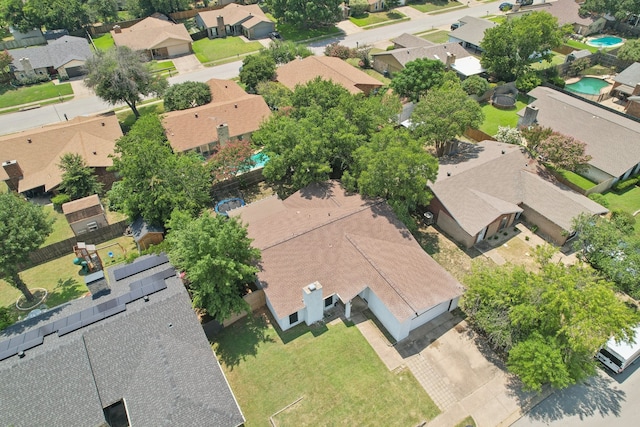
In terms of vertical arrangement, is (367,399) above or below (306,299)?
below

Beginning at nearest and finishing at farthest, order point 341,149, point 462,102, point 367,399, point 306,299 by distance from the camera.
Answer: point 367,399 < point 306,299 < point 341,149 < point 462,102

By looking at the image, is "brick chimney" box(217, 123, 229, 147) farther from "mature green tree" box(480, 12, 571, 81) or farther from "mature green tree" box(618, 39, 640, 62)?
"mature green tree" box(618, 39, 640, 62)

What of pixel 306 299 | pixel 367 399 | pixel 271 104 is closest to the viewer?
pixel 367 399

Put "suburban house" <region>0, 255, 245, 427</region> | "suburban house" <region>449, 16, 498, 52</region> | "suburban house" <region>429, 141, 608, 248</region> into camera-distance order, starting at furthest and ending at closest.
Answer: "suburban house" <region>449, 16, 498, 52</region> < "suburban house" <region>429, 141, 608, 248</region> < "suburban house" <region>0, 255, 245, 427</region>

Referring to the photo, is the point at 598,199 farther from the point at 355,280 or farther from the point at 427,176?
the point at 355,280

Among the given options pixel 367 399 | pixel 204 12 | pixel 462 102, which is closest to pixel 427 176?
pixel 462 102

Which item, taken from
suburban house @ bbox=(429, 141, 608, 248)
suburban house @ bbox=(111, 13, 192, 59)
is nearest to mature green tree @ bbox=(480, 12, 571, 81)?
suburban house @ bbox=(429, 141, 608, 248)

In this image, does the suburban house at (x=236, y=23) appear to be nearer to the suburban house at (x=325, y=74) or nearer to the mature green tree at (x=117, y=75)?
the suburban house at (x=325, y=74)
